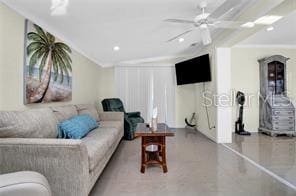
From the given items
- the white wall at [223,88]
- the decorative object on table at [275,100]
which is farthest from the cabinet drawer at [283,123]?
the white wall at [223,88]

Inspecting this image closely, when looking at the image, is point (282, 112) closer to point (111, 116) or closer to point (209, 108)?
point (209, 108)

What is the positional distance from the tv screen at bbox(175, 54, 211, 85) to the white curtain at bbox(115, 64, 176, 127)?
0.58m

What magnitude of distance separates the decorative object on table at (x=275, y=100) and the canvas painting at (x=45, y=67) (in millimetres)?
4879

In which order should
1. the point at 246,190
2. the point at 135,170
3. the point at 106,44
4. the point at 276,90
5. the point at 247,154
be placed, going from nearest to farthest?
1. the point at 246,190
2. the point at 135,170
3. the point at 247,154
4. the point at 106,44
5. the point at 276,90

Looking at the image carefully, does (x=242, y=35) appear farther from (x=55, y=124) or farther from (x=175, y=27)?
(x=55, y=124)

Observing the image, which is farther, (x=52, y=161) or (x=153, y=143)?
(x=153, y=143)

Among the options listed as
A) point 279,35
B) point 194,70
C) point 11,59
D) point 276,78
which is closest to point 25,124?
point 11,59

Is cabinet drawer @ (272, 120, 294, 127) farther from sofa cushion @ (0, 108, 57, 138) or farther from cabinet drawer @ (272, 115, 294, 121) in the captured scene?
sofa cushion @ (0, 108, 57, 138)

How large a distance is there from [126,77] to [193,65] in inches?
89.3

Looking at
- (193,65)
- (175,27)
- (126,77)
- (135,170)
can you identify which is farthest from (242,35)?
(126,77)

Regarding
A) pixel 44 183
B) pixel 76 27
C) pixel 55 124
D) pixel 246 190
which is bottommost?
pixel 246 190

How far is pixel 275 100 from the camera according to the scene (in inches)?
234

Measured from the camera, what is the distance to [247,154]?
13.5 feet

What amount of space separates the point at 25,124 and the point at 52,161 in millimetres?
557
